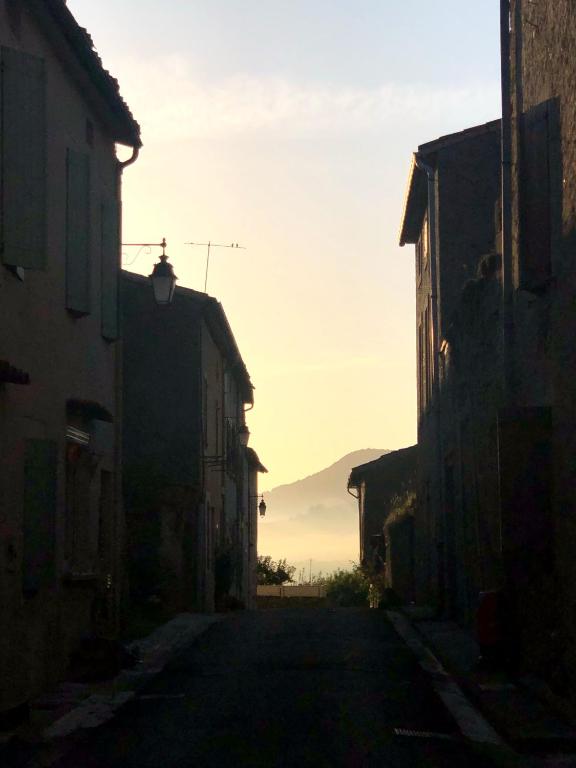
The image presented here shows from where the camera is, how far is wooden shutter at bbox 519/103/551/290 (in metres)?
10.6

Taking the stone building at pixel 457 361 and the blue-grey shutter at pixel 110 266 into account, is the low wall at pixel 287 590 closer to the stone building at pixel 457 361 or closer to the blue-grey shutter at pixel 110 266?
the stone building at pixel 457 361

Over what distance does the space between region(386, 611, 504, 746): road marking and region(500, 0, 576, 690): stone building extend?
29.2 inches

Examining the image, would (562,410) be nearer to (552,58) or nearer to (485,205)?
(552,58)

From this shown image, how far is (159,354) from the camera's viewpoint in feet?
80.9

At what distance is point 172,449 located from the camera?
80.4ft

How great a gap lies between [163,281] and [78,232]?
2.68m

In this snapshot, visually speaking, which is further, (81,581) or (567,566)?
(81,581)

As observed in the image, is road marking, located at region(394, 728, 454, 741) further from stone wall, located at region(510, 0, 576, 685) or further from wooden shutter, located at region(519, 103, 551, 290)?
wooden shutter, located at region(519, 103, 551, 290)

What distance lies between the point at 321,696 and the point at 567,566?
225 cm

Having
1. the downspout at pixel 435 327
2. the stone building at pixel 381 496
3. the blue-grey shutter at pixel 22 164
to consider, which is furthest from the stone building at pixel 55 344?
the stone building at pixel 381 496

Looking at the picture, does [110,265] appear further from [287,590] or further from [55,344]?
[287,590]

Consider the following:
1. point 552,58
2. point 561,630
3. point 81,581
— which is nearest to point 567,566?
point 561,630

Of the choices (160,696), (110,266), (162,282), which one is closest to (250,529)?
(162,282)

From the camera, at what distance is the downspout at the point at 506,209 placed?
39.5ft
